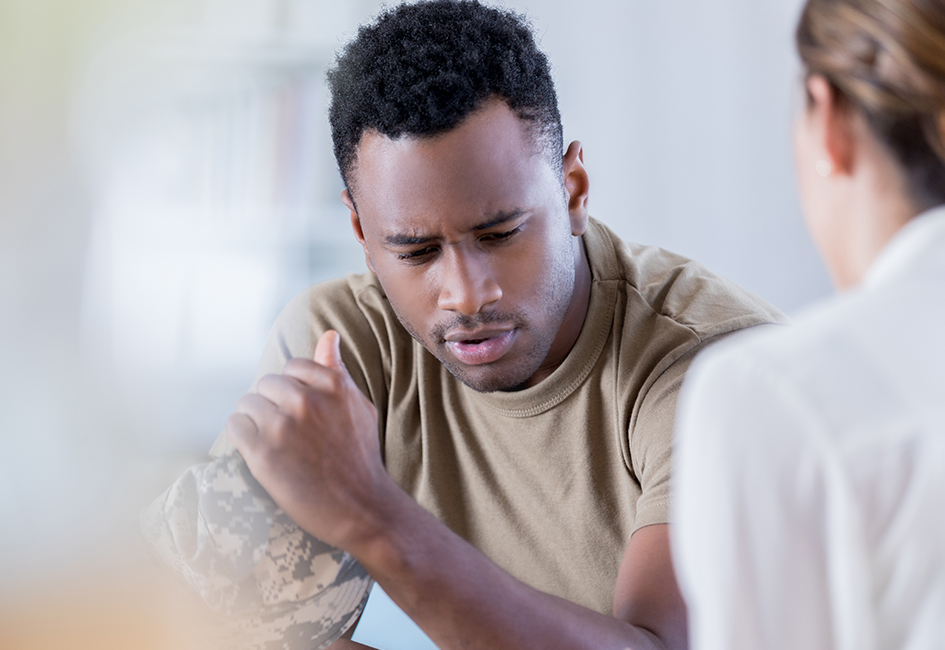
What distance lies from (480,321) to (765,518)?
540 millimetres

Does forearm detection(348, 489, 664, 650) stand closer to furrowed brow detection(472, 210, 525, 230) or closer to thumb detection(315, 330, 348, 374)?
thumb detection(315, 330, 348, 374)

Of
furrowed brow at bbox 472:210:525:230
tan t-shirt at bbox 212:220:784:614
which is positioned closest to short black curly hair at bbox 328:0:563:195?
furrowed brow at bbox 472:210:525:230

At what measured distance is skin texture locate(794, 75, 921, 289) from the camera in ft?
1.69

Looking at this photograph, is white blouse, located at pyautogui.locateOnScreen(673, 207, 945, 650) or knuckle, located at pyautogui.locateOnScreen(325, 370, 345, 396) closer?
white blouse, located at pyautogui.locateOnScreen(673, 207, 945, 650)

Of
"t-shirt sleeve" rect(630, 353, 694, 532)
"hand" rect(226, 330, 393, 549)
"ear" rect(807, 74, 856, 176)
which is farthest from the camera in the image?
"t-shirt sleeve" rect(630, 353, 694, 532)

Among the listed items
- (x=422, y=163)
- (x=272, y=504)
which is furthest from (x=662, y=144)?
(x=272, y=504)

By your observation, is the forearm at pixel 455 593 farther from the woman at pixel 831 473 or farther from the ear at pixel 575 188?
the ear at pixel 575 188

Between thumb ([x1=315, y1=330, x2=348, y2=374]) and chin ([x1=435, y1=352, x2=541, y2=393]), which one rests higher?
thumb ([x1=315, y1=330, x2=348, y2=374])

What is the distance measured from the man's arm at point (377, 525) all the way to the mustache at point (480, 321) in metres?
0.22

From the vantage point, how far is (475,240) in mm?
924

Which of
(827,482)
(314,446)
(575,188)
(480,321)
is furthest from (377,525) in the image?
(575,188)

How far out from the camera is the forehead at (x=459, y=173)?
Answer: 90cm

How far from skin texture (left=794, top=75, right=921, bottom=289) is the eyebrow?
15.4 inches

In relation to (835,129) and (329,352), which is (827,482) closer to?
Answer: (835,129)
